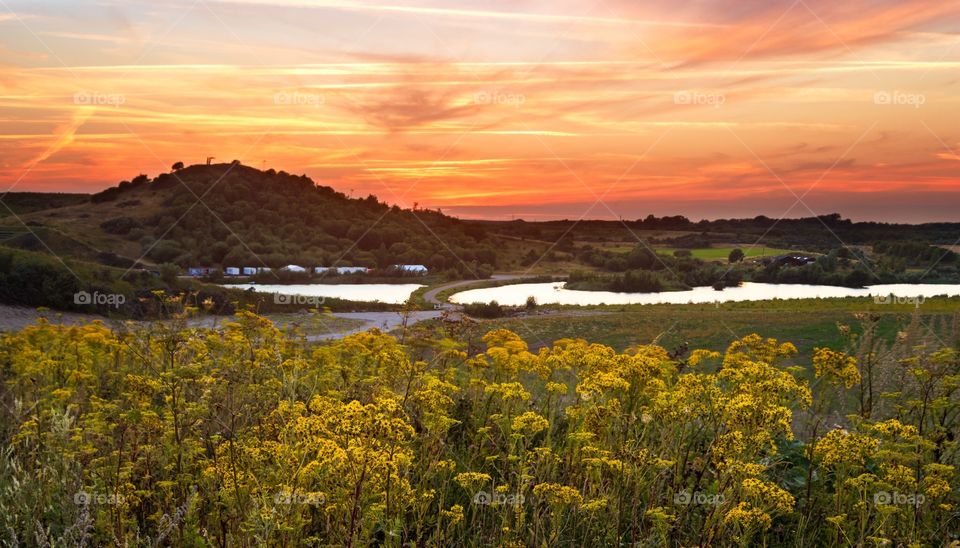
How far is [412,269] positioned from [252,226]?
37.0ft

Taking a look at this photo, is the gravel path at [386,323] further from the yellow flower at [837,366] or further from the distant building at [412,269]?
the distant building at [412,269]

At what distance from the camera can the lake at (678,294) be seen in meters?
32.9

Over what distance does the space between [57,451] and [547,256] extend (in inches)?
1412

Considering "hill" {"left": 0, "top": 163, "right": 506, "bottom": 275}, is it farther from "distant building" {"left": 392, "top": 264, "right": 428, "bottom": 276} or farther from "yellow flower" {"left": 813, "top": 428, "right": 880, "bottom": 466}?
"yellow flower" {"left": 813, "top": 428, "right": 880, "bottom": 466}

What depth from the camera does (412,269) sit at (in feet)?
148

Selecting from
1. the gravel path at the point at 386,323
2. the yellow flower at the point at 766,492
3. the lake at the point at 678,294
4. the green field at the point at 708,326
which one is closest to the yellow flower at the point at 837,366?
the yellow flower at the point at 766,492

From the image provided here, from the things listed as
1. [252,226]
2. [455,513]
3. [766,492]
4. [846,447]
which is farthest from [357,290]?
[766,492]

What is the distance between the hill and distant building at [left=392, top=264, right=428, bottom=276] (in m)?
0.39

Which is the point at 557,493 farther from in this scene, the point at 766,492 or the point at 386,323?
the point at 386,323

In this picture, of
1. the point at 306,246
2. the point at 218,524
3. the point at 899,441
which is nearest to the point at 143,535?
the point at 218,524

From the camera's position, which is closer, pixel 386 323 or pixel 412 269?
pixel 386 323

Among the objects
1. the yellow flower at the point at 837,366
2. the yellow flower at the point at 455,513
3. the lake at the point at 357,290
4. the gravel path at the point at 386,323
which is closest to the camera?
the yellow flower at the point at 455,513

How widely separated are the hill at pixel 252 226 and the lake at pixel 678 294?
663 cm

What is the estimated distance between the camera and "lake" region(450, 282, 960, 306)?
108ft
